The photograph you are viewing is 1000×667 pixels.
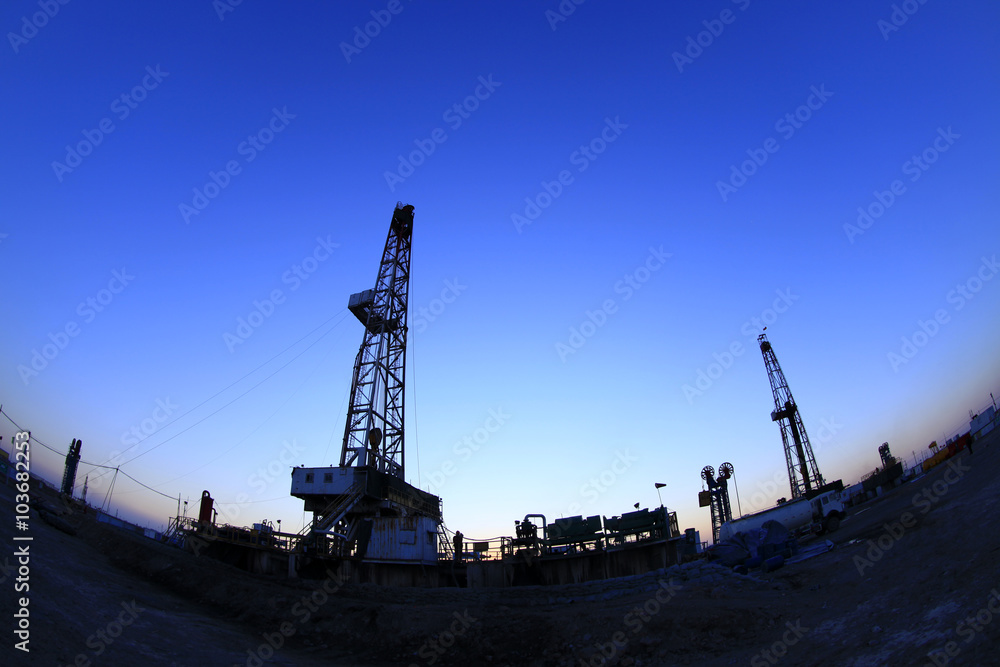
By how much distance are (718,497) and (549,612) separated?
4305cm

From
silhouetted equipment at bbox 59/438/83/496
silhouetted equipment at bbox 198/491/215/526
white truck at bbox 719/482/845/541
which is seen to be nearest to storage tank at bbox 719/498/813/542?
white truck at bbox 719/482/845/541

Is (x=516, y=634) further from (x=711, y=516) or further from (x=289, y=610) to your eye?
(x=711, y=516)

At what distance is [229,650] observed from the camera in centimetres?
1636

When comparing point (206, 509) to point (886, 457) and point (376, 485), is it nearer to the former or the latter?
point (376, 485)

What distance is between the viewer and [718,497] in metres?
57.0

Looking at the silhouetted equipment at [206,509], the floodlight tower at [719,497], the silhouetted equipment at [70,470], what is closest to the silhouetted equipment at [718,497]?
the floodlight tower at [719,497]

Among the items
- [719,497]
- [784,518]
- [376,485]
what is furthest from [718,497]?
[376,485]

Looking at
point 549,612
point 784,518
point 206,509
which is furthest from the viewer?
point 784,518

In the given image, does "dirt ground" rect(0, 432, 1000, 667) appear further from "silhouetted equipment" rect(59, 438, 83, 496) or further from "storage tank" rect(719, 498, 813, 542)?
→ "silhouetted equipment" rect(59, 438, 83, 496)

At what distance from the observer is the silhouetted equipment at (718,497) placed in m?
56.3

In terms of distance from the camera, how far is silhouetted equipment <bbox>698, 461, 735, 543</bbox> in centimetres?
5628

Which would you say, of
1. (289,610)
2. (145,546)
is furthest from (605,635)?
(145,546)

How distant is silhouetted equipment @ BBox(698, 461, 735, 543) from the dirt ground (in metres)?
31.4

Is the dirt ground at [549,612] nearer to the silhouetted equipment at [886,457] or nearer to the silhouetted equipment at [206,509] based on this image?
the silhouetted equipment at [206,509]
